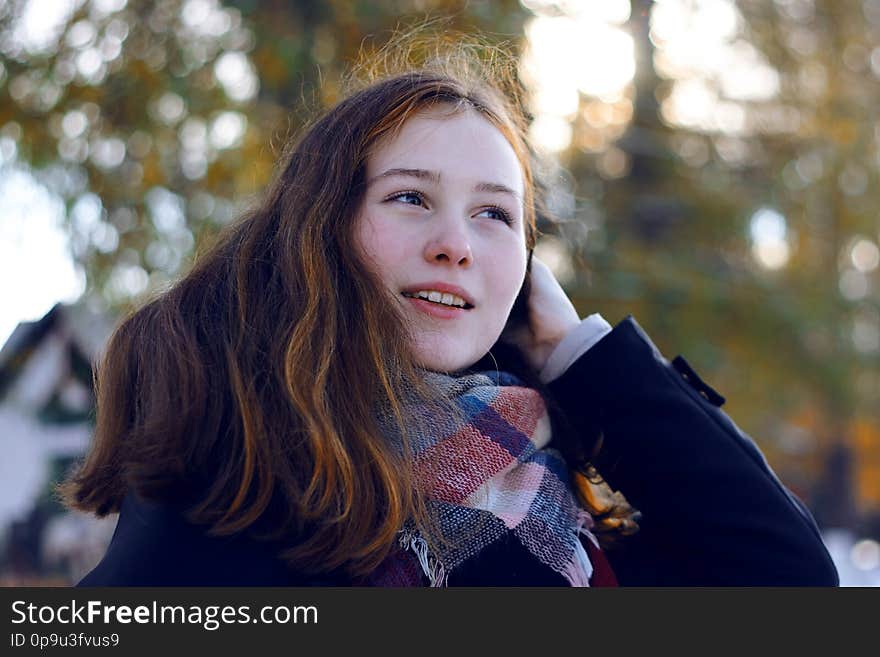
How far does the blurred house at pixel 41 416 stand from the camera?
405 centimetres

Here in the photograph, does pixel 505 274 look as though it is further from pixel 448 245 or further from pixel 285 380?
pixel 285 380

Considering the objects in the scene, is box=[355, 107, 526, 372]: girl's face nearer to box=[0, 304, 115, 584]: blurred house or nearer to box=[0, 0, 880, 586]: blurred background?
box=[0, 0, 880, 586]: blurred background

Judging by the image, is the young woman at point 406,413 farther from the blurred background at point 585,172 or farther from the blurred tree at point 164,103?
the blurred tree at point 164,103

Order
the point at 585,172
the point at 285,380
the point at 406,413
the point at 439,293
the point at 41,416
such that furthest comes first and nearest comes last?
the point at 585,172, the point at 41,416, the point at 439,293, the point at 406,413, the point at 285,380

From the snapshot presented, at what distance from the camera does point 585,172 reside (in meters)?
8.66

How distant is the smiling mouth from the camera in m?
1.85

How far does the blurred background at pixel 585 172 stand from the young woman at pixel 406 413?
2.65ft

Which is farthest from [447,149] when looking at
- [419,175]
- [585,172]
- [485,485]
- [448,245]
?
[585,172]

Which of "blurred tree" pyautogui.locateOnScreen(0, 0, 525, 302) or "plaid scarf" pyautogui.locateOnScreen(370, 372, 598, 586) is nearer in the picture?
"plaid scarf" pyautogui.locateOnScreen(370, 372, 598, 586)

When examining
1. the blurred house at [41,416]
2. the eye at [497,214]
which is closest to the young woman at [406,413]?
the eye at [497,214]

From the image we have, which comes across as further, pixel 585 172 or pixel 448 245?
pixel 585 172

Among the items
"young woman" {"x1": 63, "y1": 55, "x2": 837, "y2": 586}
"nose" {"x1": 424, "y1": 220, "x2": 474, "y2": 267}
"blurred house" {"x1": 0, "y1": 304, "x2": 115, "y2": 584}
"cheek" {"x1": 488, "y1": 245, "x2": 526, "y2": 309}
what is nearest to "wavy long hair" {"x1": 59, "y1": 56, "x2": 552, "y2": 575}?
"young woman" {"x1": 63, "y1": 55, "x2": 837, "y2": 586}

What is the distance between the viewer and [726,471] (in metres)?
2.01

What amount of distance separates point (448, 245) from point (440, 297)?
10 centimetres
